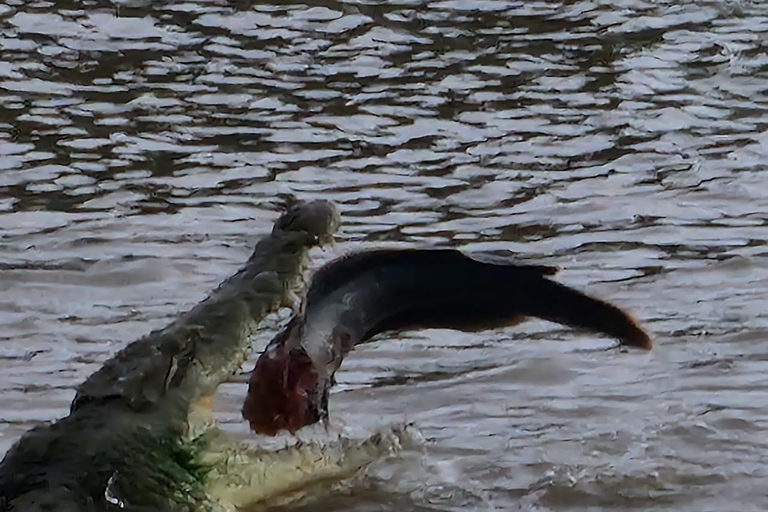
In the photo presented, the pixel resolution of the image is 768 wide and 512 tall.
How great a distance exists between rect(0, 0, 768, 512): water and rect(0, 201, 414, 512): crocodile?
295mm

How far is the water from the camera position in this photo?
3.33 metres

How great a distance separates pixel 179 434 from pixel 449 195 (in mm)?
2406

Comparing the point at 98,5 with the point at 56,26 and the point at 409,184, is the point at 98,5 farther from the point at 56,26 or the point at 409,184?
the point at 409,184

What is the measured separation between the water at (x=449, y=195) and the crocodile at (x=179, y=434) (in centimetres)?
30

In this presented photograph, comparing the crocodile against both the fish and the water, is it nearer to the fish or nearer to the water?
the fish

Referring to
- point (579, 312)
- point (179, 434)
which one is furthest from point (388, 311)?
point (179, 434)

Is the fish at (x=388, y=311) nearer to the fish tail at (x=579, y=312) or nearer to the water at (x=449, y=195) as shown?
the fish tail at (x=579, y=312)

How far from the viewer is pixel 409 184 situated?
4984 mm

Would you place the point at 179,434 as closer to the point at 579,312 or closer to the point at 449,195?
the point at 579,312

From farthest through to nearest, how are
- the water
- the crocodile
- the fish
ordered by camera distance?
the water
the fish
the crocodile

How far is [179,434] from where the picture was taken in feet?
8.49

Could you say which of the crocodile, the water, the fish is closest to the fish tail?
the fish

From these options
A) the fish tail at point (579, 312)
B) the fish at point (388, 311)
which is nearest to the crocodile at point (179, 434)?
the fish at point (388, 311)

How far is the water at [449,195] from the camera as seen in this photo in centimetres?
333
